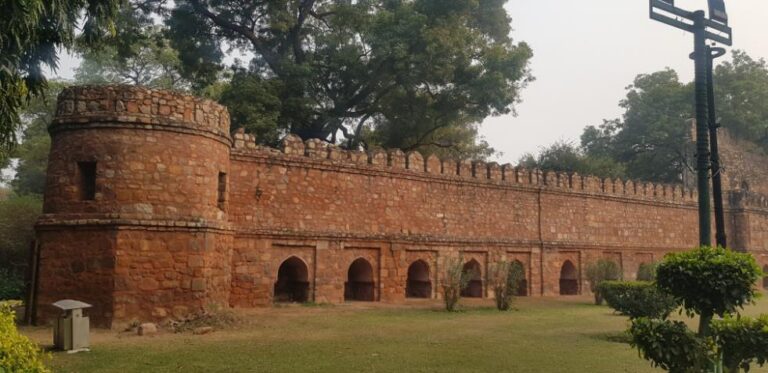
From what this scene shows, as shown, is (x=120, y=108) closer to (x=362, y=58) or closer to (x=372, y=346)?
(x=372, y=346)

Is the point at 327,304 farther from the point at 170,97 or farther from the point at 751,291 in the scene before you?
the point at 751,291

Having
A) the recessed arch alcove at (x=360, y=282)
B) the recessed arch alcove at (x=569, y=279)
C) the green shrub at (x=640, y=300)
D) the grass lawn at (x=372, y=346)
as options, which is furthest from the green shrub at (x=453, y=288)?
the recessed arch alcove at (x=569, y=279)

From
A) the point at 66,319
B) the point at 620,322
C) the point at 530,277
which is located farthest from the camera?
the point at 530,277

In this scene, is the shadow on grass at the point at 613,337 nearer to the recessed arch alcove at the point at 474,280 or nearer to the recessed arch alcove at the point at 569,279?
the recessed arch alcove at the point at 474,280

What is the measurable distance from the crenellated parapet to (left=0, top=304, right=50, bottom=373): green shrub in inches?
357

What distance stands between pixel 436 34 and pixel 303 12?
613 cm

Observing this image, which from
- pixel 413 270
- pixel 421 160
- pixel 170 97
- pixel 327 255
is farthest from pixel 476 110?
pixel 170 97

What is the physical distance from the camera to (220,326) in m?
10.9

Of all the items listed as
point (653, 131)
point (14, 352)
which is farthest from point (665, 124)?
point (14, 352)

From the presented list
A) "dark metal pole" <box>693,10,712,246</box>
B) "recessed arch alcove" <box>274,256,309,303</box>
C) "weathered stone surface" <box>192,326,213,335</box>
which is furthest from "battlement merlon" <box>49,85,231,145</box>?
"dark metal pole" <box>693,10,712,246</box>

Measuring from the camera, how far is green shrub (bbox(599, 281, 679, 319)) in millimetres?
10930

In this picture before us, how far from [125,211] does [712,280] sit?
350 inches

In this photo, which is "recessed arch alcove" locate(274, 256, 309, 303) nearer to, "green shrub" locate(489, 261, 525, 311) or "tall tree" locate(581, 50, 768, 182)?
"green shrub" locate(489, 261, 525, 311)

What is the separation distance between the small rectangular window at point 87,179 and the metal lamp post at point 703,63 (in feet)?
32.6
